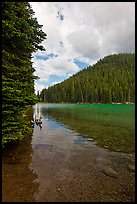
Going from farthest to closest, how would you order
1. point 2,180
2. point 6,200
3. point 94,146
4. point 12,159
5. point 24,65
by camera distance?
point 94,146, point 24,65, point 12,159, point 2,180, point 6,200

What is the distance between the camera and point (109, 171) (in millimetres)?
11203

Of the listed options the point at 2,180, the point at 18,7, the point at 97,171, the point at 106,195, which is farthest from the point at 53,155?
the point at 18,7

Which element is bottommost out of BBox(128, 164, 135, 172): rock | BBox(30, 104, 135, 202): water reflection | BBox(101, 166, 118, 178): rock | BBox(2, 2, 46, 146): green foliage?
BBox(128, 164, 135, 172): rock

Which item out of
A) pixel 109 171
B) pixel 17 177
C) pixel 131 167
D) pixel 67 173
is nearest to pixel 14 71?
pixel 17 177

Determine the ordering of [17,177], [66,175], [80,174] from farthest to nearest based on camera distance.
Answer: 1. [80,174]
2. [66,175]
3. [17,177]

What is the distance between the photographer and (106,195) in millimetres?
8250

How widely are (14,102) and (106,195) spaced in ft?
23.6

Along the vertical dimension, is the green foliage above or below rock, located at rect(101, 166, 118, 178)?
above

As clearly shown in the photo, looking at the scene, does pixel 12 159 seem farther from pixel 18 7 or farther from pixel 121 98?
pixel 121 98

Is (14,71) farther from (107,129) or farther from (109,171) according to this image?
(107,129)

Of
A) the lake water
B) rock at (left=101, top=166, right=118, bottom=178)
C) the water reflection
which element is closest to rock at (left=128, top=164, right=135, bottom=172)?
the lake water

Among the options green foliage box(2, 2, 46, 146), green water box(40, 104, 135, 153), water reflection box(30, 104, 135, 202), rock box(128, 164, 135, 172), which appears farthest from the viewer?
green water box(40, 104, 135, 153)

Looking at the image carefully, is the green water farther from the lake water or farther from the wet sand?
the wet sand

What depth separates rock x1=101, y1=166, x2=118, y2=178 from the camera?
10.7 meters
